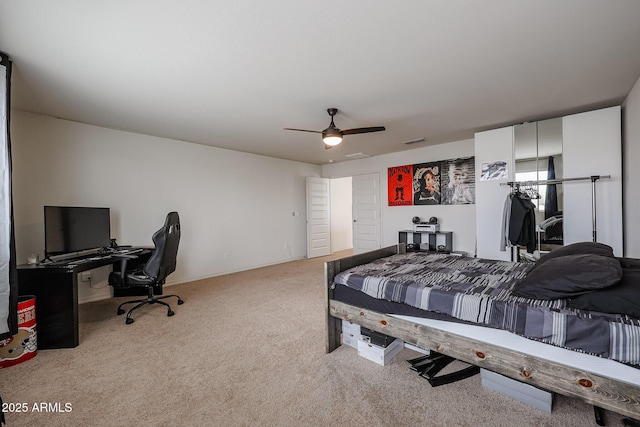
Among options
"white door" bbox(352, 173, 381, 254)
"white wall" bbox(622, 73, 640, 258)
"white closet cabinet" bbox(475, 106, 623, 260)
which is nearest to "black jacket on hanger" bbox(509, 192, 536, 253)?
"white closet cabinet" bbox(475, 106, 623, 260)

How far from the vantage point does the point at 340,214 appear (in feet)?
26.0

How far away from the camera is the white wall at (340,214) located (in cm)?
765

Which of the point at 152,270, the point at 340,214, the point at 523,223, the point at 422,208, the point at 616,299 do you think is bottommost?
the point at 152,270

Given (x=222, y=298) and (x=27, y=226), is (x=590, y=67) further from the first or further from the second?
(x=27, y=226)

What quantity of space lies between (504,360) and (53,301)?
3693 millimetres

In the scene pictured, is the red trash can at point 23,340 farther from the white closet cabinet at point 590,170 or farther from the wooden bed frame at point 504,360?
the white closet cabinet at point 590,170

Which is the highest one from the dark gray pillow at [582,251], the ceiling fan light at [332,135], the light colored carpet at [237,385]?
the ceiling fan light at [332,135]

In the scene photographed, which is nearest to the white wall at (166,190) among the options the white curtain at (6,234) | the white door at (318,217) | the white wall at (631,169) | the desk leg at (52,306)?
the white door at (318,217)

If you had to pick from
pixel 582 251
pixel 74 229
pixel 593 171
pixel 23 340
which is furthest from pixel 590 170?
pixel 74 229

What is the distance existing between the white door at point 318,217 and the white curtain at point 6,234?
16.8 ft

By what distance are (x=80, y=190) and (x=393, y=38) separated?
173 inches

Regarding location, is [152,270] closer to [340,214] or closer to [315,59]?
[315,59]

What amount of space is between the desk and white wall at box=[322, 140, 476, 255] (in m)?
5.39

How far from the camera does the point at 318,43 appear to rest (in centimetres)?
202
